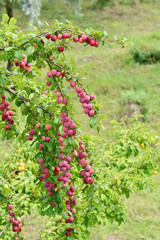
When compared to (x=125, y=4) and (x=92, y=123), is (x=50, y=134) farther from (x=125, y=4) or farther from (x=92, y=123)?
(x=125, y=4)

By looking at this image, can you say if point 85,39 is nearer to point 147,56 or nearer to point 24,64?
point 24,64

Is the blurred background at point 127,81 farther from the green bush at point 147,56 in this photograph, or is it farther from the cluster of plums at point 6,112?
the cluster of plums at point 6,112

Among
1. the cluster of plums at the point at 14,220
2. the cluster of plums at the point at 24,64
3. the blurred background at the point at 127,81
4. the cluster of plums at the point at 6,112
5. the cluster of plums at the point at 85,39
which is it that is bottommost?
the blurred background at the point at 127,81

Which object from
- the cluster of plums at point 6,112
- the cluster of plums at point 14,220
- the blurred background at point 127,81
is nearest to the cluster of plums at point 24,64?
the cluster of plums at point 6,112

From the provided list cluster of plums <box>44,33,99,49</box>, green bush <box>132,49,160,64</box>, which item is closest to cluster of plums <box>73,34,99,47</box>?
cluster of plums <box>44,33,99,49</box>

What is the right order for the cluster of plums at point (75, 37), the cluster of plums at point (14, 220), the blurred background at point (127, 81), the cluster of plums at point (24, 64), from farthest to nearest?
the blurred background at point (127, 81), the cluster of plums at point (14, 220), the cluster of plums at point (24, 64), the cluster of plums at point (75, 37)

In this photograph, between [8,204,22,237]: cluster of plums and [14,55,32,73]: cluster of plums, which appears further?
[8,204,22,237]: cluster of plums

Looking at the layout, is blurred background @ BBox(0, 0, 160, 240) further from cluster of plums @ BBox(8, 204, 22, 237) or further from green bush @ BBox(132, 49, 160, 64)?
cluster of plums @ BBox(8, 204, 22, 237)

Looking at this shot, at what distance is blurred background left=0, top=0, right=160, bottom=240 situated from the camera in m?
4.78

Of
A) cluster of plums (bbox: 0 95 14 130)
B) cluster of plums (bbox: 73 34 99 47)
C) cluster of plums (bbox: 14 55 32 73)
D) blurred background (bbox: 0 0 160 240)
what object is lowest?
blurred background (bbox: 0 0 160 240)

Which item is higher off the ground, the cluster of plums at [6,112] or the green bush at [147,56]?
the cluster of plums at [6,112]

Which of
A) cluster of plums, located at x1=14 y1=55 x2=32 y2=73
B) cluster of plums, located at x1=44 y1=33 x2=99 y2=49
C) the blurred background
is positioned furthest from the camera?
the blurred background

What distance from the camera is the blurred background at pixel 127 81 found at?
15.7 feet

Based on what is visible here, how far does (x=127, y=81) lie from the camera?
9375mm
